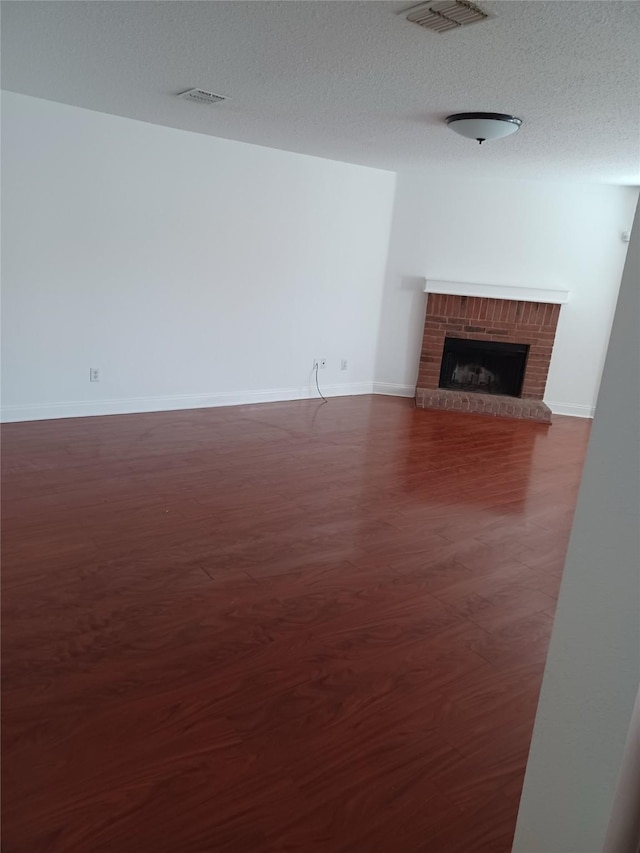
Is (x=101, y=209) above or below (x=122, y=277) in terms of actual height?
above

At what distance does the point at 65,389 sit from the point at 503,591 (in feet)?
12.2

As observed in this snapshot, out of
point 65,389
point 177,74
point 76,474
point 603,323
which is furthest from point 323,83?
point 603,323

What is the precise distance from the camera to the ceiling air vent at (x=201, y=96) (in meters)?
3.79

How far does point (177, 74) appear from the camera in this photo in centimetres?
344

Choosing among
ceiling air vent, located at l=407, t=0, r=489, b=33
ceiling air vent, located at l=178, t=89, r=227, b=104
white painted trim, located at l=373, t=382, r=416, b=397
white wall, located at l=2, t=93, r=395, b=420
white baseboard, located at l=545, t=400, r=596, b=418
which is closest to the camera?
ceiling air vent, located at l=407, t=0, r=489, b=33

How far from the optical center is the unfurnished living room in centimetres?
161

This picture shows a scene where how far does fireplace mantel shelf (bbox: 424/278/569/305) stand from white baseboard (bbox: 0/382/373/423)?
1.30m

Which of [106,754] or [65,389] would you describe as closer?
[106,754]

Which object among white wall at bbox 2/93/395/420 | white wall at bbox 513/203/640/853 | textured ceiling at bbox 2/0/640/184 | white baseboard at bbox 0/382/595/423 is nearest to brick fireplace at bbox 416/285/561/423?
white baseboard at bbox 0/382/595/423

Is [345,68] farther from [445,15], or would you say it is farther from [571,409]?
[571,409]

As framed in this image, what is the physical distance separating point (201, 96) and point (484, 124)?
175 centimetres

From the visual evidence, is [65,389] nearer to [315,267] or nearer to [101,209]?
[101,209]

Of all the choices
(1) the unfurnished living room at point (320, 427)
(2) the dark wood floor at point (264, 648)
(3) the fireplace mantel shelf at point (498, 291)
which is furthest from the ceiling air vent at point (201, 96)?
(3) the fireplace mantel shelf at point (498, 291)

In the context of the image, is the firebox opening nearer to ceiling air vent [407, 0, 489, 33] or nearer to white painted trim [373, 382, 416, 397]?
white painted trim [373, 382, 416, 397]
